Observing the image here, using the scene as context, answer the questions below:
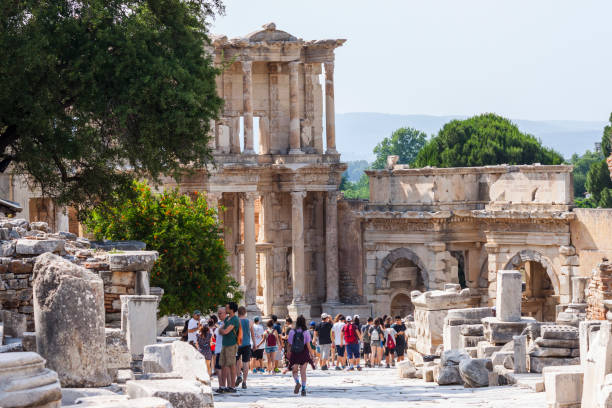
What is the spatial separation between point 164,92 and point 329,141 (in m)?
19.5

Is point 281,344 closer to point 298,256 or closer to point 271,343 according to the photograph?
point 271,343

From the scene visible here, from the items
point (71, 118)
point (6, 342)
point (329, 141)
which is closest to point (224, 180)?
point (329, 141)

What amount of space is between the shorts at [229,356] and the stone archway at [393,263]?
2173 centimetres

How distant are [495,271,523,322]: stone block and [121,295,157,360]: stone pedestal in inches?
324

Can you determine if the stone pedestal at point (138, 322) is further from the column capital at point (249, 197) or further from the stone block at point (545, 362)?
the column capital at point (249, 197)

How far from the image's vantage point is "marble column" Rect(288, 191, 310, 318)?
38.8 metres

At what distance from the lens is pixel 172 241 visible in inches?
1012

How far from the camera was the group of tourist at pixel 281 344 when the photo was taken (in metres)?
16.0

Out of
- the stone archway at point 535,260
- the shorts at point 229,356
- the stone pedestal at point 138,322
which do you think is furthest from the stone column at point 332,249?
the stone pedestal at point 138,322

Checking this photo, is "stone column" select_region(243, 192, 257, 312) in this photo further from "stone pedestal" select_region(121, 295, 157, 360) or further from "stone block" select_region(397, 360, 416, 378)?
"stone pedestal" select_region(121, 295, 157, 360)

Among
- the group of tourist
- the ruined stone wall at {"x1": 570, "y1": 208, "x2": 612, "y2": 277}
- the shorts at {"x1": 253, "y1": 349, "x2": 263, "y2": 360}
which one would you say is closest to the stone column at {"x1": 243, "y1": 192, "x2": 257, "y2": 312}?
the ruined stone wall at {"x1": 570, "y1": 208, "x2": 612, "y2": 277}

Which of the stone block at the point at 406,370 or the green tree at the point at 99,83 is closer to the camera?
the stone block at the point at 406,370

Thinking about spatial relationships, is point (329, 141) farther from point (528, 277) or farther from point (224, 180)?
point (528, 277)

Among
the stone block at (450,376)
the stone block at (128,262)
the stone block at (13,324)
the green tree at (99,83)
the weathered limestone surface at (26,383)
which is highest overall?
the green tree at (99,83)
